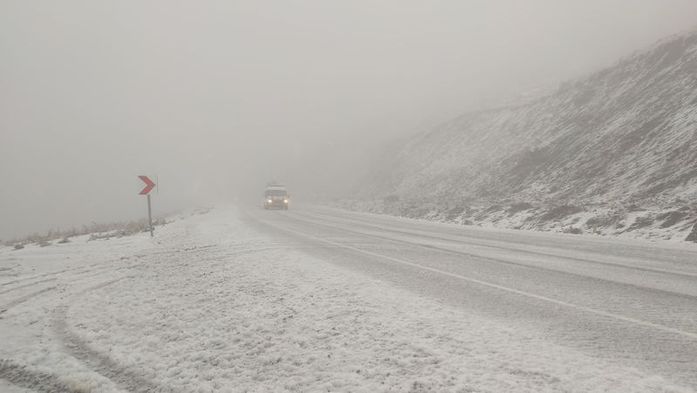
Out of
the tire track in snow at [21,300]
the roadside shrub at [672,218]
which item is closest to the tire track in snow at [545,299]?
the tire track in snow at [21,300]

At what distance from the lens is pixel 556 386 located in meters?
3.47

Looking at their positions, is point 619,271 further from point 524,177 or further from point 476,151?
point 476,151

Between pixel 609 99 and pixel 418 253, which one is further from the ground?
pixel 609 99

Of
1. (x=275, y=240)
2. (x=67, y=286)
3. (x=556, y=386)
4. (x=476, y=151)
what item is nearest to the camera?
(x=556, y=386)

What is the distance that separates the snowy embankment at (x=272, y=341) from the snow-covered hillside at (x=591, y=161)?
35.0 ft

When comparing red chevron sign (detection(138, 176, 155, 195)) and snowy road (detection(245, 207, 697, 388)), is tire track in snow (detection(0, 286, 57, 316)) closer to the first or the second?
snowy road (detection(245, 207, 697, 388))

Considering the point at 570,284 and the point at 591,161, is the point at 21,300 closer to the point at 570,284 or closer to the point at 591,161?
the point at 570,284

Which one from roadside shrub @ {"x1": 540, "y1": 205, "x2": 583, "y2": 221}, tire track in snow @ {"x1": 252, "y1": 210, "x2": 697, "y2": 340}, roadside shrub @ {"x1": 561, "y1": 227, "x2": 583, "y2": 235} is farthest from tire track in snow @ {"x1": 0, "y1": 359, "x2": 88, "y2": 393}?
roadside shrub @ {"x1": 540, "y1": 205, "x2": 583, "y2": 221}

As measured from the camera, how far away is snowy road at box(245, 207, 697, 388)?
4.43 meters

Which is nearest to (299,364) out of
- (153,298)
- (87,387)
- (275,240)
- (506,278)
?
(87,387)

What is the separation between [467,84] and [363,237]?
6835 cm

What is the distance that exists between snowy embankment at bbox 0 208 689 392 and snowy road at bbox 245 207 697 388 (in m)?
0.45

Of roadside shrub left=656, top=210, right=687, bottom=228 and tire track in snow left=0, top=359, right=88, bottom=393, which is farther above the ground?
roadside shrub left=656, top=210, right=687, bottom=228

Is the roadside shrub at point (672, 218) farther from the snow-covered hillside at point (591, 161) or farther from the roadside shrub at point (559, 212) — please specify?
the roadside shrub at point (559, 212)
